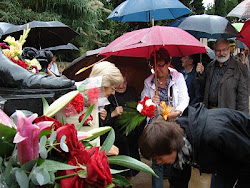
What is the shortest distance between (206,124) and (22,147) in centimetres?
149

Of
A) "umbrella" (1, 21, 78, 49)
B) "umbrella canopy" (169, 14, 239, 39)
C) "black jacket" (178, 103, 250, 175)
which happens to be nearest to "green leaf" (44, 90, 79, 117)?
"black jacket" (178, 103, 250, 175)

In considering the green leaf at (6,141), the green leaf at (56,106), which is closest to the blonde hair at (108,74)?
the green leaf at (56,106)

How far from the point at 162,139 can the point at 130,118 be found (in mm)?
1086

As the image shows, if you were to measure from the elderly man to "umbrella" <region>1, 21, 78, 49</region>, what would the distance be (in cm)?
247

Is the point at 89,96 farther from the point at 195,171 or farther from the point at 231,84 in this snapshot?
the point at 195,171

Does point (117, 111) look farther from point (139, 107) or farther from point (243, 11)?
point (243, 11)

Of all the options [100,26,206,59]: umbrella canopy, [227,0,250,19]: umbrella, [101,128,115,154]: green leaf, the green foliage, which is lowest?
the green foliage

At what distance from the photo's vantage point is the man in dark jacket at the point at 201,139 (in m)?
1.99

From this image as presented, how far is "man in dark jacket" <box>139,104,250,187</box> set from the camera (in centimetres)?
199

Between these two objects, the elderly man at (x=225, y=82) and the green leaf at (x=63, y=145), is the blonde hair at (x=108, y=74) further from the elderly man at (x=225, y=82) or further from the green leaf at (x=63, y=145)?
the elderly man at (x=225, y=82)

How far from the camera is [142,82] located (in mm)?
3688

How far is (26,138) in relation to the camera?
Answer: 0.72 metres

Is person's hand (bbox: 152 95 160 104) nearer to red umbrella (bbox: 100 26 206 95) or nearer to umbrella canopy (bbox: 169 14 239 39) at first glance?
red umbrella (bbox: 100 26 206 95)

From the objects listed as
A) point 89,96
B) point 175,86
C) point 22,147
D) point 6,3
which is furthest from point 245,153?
point 6,3
